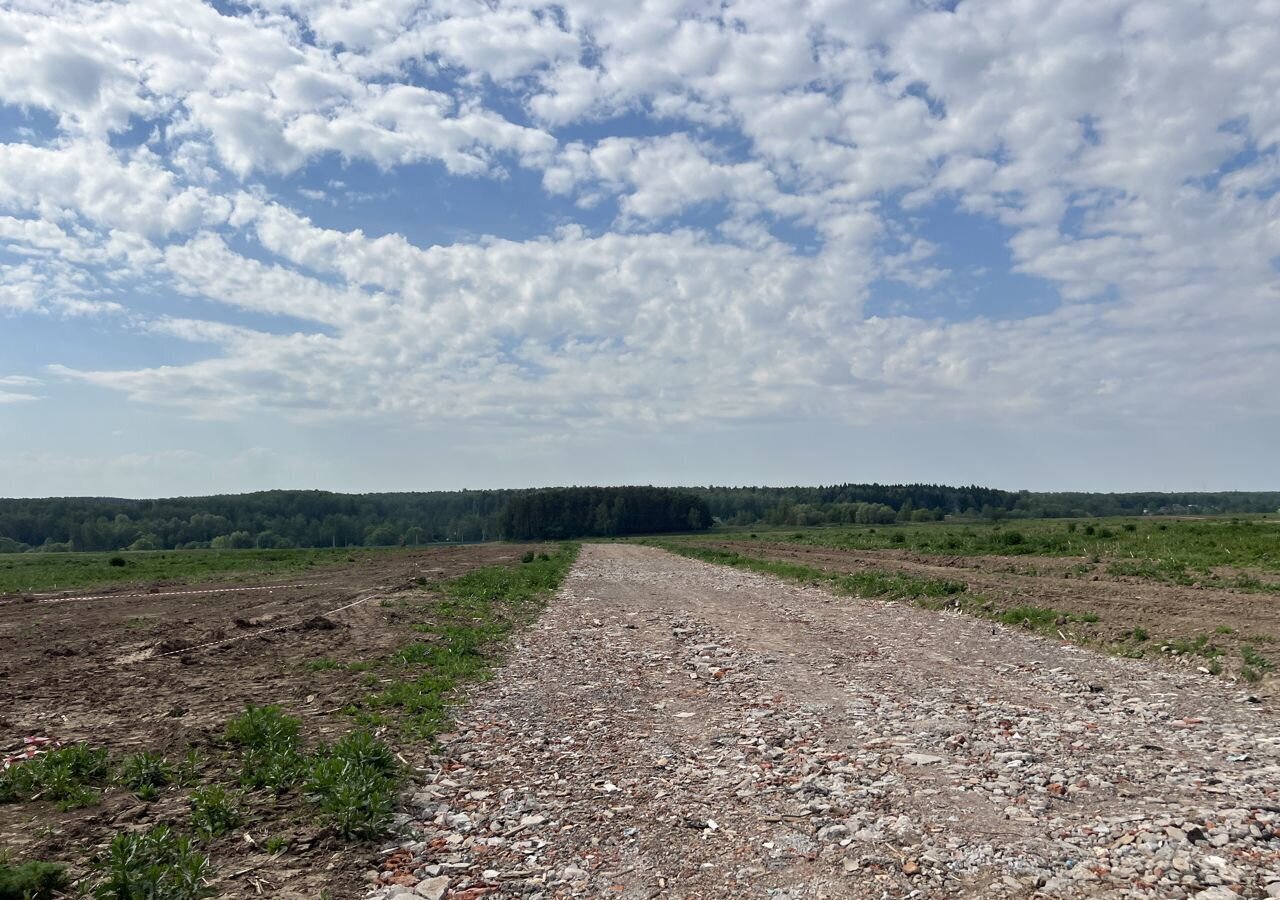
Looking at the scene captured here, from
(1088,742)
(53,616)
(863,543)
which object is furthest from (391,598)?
(863,543)

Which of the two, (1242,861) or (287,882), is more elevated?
(1242,861)

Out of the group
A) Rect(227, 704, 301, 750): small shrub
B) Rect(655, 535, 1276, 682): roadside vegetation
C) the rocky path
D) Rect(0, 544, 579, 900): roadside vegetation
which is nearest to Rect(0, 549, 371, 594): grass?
Rect(655, 535, 1276, 682): roadside vegetation

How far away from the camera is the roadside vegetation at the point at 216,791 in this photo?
20.8 feet

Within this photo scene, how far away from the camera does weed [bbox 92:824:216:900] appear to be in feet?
20.0

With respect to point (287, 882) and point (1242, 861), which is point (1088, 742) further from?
point (287, 882)

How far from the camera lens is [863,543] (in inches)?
2591

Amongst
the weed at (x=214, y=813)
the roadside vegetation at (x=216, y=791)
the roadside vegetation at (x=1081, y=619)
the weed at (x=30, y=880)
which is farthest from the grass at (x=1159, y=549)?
the weed at (x=30, y=880)

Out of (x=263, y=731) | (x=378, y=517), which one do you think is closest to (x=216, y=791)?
(x=263, y=731)

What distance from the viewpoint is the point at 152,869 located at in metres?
6.21

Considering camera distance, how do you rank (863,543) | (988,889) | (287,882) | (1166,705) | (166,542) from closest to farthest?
1. (988,889)
2. (287,882)
3. (1166,705)
4. (863,543)
5. (166,542)

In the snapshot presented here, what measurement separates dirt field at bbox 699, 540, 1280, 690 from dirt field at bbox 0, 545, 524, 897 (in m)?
14.3

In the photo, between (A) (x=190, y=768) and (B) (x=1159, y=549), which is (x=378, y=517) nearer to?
(B) (x=1159, y=549)

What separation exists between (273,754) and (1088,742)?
9765 millimetres

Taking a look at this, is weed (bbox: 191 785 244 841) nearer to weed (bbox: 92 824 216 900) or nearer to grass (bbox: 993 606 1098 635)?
weed (bbox: 92 824 216 900)
